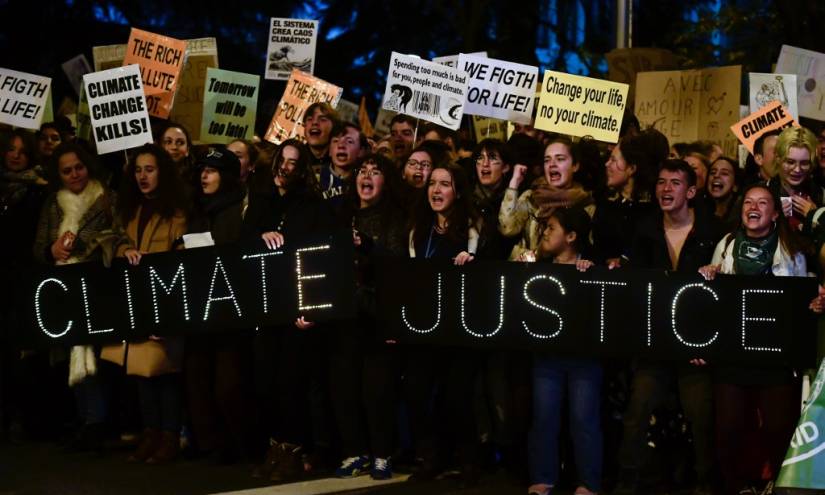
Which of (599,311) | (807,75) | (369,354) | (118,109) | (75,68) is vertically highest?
(75,68)

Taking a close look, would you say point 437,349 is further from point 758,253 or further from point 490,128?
point 490,128

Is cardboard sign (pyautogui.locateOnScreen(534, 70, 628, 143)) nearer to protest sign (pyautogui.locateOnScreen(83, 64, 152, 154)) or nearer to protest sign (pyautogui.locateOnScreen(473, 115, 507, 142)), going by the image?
protest sign (pyautogui.locateOnScreen(473, 115, 507, 142))

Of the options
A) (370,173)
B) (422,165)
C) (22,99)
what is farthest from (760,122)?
(22,99)

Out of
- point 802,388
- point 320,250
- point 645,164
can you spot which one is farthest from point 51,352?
point 802,388

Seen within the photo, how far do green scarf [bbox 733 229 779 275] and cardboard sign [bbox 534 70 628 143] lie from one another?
3516 mm

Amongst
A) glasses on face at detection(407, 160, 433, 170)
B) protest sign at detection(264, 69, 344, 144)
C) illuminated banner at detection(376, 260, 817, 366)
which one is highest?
protest sign at detection(264, 69, 344, 144)

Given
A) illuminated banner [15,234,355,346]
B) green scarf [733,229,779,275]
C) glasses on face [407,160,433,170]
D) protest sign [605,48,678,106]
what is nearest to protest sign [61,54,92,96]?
protest sign [605,48,678,106]

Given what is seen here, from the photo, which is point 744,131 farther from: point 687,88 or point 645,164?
point 645,164

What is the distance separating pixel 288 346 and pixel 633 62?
6.35m

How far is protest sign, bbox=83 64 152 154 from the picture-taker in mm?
11805

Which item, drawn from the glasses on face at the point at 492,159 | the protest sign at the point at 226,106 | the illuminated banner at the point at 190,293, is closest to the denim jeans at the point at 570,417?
the illuminated banner at the point at 190,293

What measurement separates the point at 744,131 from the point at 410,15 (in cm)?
1716

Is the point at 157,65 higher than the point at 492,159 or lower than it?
higher

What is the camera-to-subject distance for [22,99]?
13039mm
